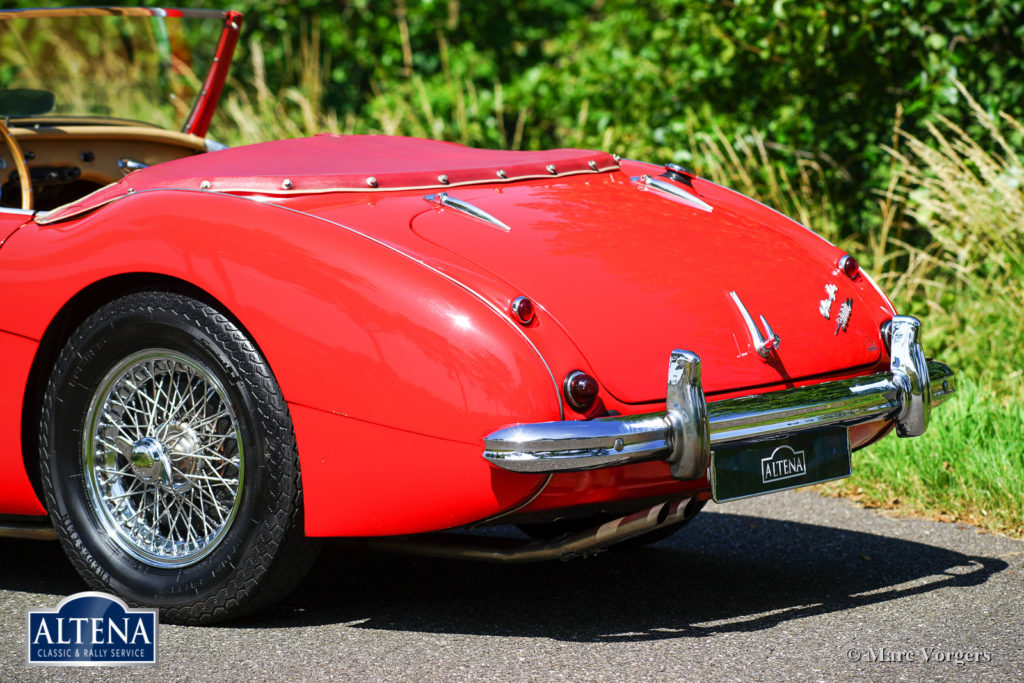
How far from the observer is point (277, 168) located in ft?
11.2

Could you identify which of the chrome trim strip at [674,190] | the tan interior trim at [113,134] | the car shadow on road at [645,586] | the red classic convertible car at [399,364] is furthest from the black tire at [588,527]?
the tan interior trim at [113,134]

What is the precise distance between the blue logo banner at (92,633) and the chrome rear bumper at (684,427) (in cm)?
102

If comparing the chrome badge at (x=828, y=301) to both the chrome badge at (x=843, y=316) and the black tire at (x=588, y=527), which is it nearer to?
the chrome badge at (x=843, y=316)

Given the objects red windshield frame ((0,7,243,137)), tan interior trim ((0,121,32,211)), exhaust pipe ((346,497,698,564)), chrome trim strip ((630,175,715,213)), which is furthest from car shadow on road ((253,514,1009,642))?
red windshield frame ((0,7,243,137))

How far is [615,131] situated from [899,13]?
1888mm

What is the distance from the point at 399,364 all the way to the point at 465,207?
1.99 ft

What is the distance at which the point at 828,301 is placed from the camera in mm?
3414

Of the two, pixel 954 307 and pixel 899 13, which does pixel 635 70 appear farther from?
pixel 954 307

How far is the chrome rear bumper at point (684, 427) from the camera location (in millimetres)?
2746

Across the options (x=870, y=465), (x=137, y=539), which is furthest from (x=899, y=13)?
(x=137, y=539)

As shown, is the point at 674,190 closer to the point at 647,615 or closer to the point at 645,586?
the point at 645,586

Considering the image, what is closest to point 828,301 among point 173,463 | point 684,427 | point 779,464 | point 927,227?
point 779,464

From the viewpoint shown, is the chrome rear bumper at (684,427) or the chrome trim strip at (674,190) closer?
the chrome rear bumper at (684,427)

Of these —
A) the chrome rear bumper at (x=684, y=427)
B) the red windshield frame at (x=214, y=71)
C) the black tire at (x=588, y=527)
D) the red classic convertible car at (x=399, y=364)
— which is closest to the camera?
the chrome rear bumper at (x=684, y=427)
